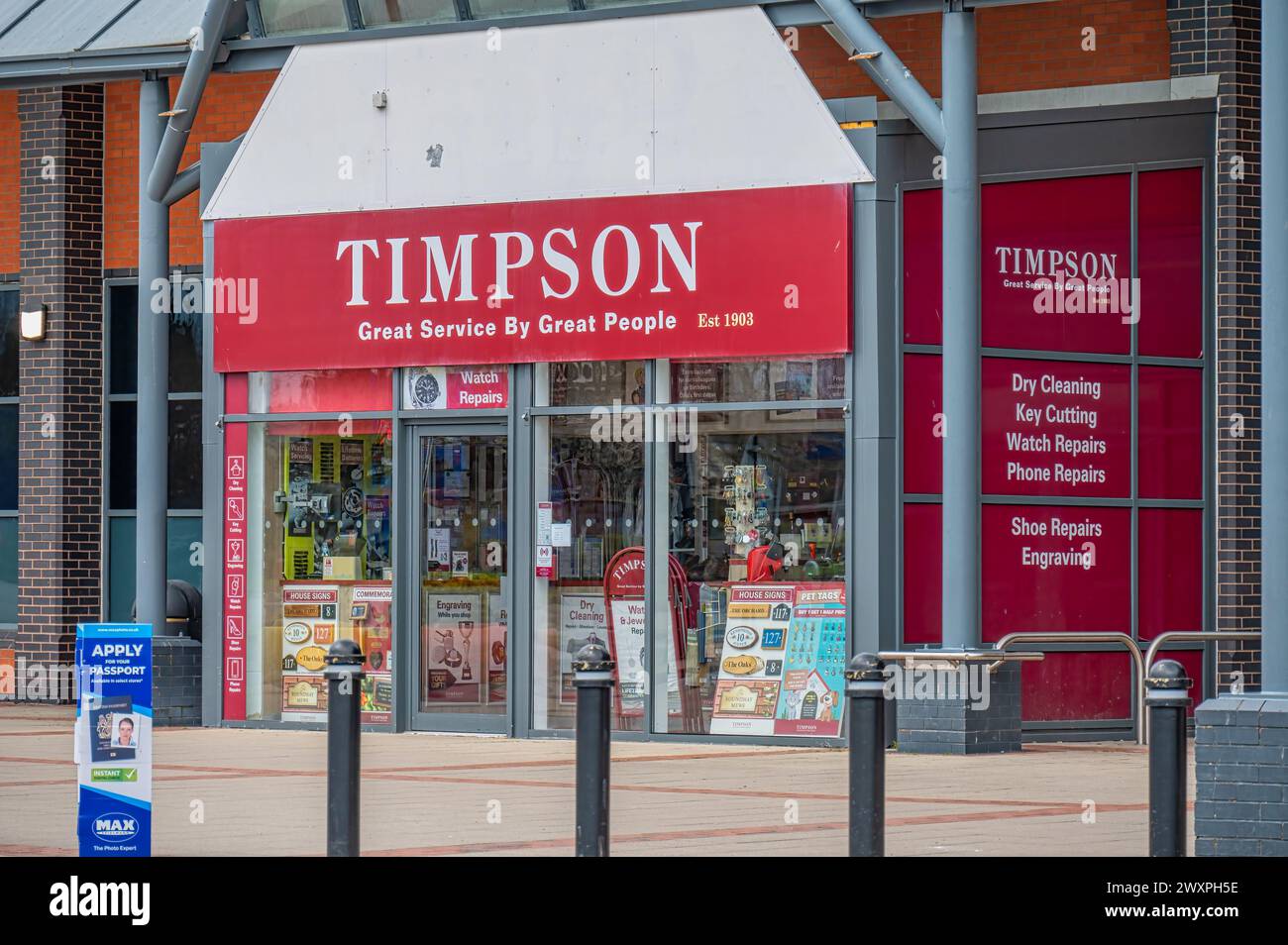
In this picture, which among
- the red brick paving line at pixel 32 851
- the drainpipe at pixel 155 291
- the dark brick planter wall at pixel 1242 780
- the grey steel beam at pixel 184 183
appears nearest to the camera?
the dark brick planter wall at pixel 1242 780

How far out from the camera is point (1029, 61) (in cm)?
1555

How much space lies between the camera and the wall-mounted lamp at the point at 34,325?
1966 centimetres

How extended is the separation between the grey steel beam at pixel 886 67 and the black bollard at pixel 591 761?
7.17 metres

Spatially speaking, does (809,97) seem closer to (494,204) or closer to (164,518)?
(494,204)

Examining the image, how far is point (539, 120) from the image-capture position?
50.6 ft

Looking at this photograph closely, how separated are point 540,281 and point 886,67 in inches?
119

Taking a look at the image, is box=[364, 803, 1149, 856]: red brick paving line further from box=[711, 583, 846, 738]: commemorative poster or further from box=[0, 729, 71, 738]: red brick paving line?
box=[0, 729, 71, 738]: red brick paving line

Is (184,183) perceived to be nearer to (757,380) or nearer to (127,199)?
(127,199)

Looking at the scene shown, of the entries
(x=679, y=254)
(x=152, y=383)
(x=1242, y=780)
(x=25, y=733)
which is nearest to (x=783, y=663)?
(x=679, y=254)

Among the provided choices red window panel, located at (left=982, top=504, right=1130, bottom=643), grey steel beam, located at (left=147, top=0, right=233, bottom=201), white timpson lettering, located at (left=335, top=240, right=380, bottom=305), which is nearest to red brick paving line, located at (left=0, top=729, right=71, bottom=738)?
white timpson lettering, located at (left=335, top=240, right=380, bottom=305)

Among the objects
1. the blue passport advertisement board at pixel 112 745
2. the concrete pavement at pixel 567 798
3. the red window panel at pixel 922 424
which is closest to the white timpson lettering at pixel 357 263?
the concrete pavement at pixel 567 798
